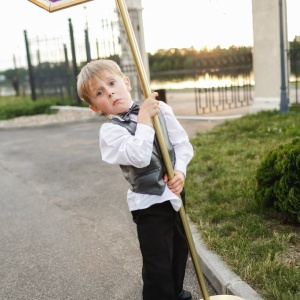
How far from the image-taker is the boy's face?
2.24 m

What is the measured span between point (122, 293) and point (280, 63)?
7.71 metres

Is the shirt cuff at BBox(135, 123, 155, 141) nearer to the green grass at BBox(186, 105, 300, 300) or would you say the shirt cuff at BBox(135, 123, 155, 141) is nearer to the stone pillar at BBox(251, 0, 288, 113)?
the green grass at BBox(186, 105, 300, 300)

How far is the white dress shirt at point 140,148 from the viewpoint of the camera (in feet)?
7.02

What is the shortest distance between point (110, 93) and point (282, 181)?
1.80 meters

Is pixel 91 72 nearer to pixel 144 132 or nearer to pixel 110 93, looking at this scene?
pixel 110 93

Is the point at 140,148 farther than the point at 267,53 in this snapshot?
No

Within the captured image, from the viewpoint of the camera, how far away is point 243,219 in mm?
3711

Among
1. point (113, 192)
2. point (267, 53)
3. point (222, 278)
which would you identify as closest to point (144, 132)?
point (222, 278)

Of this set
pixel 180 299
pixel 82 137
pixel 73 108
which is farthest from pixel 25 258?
pixel 73 108

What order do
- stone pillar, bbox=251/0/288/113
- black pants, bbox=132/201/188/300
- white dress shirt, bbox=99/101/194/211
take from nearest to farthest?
white dress shirt, bbox=99/101/194/211 → black pants, bbox=132/201/188/300 → stone pillar, bbox=251/0/288/113

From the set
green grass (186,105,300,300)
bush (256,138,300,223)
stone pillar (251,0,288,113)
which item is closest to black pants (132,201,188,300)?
green grass (186,105,300,300)

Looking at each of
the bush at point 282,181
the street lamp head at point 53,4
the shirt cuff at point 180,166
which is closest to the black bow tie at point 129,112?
the shirt cuff at point 180,166

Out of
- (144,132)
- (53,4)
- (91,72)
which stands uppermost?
(53,4)

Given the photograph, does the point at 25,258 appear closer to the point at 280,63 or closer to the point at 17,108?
the point at 280,63
